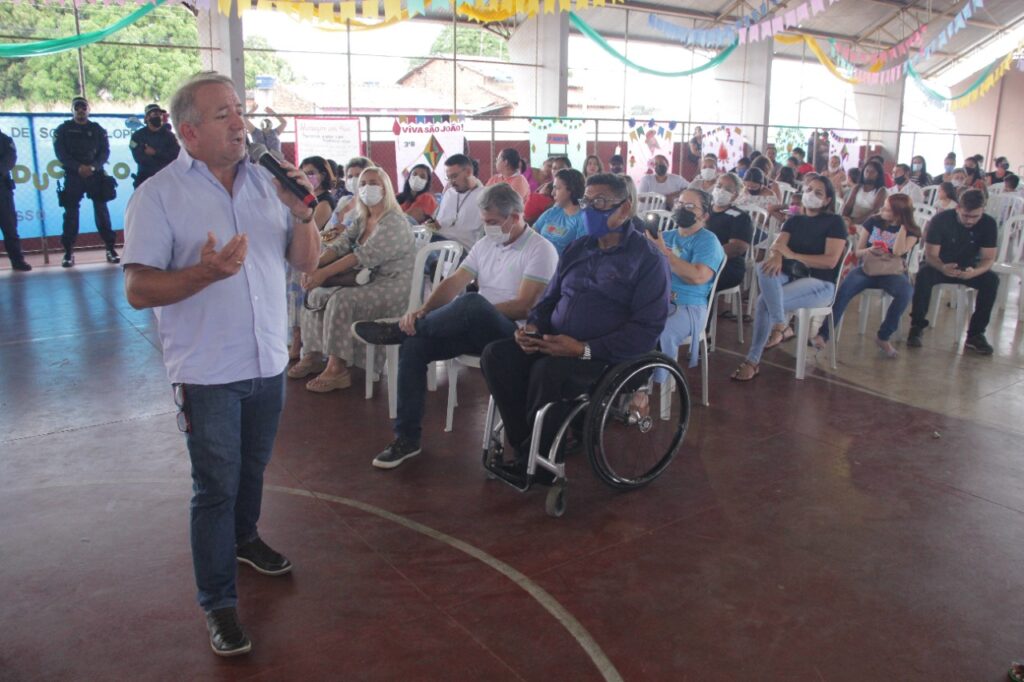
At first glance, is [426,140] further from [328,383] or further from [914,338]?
[914,338]

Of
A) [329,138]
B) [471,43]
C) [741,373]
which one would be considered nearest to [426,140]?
[329,138]

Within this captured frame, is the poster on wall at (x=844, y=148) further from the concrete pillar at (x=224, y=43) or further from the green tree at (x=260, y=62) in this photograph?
the concrete pillar at (x=224, y=43)

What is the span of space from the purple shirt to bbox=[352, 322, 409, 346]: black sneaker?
2.52 feet

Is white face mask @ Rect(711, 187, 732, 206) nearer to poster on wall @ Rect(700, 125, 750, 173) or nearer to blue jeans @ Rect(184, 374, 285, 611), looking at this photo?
blue jeans @ Rect(184, 374, 285, 611)

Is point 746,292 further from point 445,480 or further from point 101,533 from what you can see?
point 101,533

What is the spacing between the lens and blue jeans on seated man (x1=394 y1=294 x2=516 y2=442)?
3.41 m

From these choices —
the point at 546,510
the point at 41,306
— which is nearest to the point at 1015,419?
the point at 546,510

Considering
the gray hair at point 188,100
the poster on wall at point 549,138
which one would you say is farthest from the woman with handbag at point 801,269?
the poster on wall at point 549,138

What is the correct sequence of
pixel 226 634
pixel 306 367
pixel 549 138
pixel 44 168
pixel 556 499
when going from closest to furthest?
pixel 226 634 → pixel 556 499 → pixel 306 367 → pixel 44 168 → pixel 549 138

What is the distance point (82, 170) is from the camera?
805cm

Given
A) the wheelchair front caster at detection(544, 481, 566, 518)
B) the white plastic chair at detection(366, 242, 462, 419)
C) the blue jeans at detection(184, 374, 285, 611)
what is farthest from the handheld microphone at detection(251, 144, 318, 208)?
the white plastic chair at detection(366, 242, 462, 419)

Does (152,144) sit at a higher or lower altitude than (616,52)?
lower

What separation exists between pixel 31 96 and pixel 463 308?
29.9ft

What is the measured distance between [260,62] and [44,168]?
10.9ft
